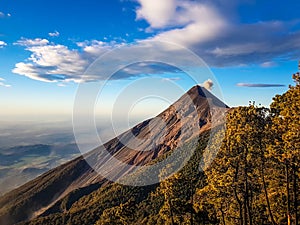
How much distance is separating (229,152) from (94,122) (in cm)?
2331

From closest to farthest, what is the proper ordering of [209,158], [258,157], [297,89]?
1. [297,89]
2. [258,157]
3. [209,158]

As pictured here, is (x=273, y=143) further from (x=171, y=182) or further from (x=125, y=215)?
(x=125, y=215)

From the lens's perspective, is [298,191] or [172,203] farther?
[172,203]

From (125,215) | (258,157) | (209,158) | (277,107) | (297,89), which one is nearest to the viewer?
(297,89)

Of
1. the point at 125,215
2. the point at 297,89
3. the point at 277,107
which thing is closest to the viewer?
the point at 297,89

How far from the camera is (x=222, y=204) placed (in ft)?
143

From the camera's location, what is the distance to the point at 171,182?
48.6m

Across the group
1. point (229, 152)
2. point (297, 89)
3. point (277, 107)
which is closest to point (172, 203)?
point (229, 152)

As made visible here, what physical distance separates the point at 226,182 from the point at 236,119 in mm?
8207

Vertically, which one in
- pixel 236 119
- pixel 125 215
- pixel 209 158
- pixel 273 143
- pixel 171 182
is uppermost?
pixel 236 119

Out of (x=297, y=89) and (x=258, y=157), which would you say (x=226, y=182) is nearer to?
(x=258, y=157)

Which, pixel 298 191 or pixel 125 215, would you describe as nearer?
pixel 298 191

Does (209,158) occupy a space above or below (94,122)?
below

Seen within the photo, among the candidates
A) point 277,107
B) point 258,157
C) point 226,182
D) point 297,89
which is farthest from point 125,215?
point 297,89
